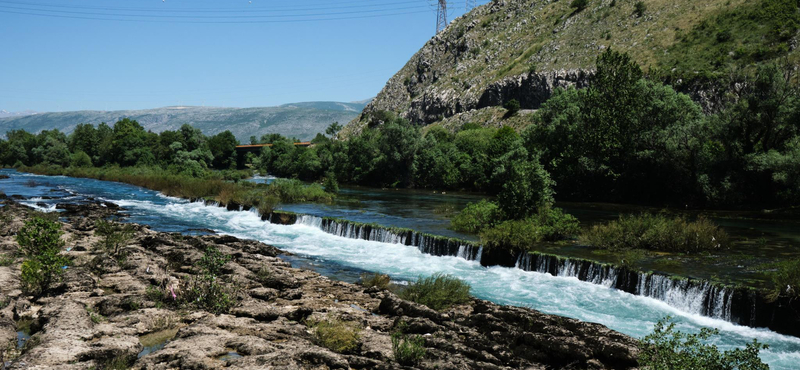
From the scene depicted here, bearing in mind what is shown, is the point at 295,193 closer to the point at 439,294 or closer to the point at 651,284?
the point at 439,294

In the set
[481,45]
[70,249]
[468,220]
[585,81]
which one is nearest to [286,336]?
[70,249]

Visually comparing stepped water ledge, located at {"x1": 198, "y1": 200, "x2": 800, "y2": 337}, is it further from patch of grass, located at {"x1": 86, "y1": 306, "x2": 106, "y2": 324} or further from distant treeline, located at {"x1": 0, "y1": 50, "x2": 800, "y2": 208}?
patch of grass, located at {"x1": 86, "y1": 306, "x2": 106, "y2": 324}

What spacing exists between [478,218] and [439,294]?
13.9 meters

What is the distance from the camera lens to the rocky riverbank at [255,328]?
10.3 m

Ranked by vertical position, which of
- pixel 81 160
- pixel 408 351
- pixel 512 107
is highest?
pixel 512 107

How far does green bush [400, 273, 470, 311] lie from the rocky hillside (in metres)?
54.6

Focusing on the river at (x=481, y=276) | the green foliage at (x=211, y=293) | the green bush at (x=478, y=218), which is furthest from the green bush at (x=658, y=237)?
the green foliage at (x=211, y=293)

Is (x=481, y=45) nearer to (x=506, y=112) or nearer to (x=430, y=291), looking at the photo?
(x=506, y=112)

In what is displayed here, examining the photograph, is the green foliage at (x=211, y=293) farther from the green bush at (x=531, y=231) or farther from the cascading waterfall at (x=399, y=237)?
the green bush at (x=531, y=231)

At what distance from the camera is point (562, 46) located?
108m

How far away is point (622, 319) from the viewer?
53.1ft

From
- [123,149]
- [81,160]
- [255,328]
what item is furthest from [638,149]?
[81,160]

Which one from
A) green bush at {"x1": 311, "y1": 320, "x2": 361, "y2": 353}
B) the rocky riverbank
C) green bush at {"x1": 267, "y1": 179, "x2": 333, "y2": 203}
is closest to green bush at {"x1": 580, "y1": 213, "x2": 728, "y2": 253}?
the rocky riverbank

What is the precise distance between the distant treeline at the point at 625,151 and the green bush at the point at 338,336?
16.7m
